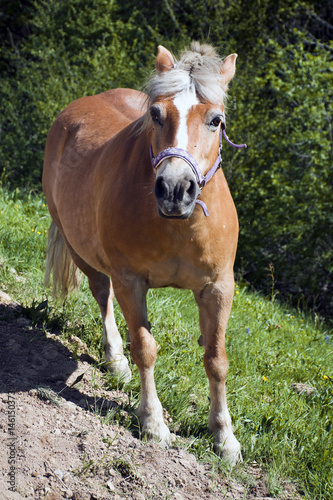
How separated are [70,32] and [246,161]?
7.60 m

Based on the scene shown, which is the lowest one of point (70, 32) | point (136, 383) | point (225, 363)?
point (70, 32)

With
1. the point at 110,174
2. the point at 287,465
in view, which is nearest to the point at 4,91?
the point at 110,174

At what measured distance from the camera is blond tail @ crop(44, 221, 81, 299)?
4547mm

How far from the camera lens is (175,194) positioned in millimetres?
2406

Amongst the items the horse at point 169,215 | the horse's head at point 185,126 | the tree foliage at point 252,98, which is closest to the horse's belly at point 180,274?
the horse at point 169,215

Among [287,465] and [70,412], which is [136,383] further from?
[287,465]

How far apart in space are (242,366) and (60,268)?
170 centimetres

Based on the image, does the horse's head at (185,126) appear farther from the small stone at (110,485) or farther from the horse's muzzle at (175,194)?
the small stone at (110,485)

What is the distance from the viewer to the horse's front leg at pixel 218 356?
3.12 metres

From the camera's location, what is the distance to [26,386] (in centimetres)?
320

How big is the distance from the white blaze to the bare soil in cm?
160

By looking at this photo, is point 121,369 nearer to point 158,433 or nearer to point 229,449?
point 158,433

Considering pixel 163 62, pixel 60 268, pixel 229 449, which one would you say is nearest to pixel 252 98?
pixel 60 268

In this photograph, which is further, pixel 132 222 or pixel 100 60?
pixel 100 60
